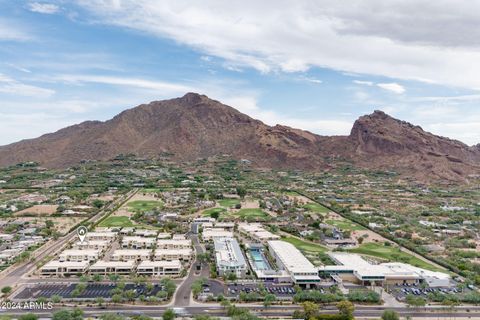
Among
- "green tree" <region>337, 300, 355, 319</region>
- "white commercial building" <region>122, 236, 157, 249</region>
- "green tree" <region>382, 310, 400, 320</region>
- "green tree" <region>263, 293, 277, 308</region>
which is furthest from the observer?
"white commercial building" <region>122, 236, 157, 249</region>

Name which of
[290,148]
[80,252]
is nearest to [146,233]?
[80,252]

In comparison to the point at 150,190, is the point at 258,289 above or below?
below

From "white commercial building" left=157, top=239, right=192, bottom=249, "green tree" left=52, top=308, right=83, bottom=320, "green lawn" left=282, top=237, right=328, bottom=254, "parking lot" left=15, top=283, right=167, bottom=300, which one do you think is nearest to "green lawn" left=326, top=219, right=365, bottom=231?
"green lawn" left=282, top=237, right=328, bottom=254

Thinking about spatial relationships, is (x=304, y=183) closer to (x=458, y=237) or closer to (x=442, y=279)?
(x=458, y=237)

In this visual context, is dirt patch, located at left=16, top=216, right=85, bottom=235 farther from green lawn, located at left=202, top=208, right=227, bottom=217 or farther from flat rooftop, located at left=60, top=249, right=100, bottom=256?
green lawn, located at left=202, top=208, right=227, bottom=217

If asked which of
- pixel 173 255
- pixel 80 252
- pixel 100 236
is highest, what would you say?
pixel 100 236

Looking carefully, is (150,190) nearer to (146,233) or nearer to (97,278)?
(146,233)
